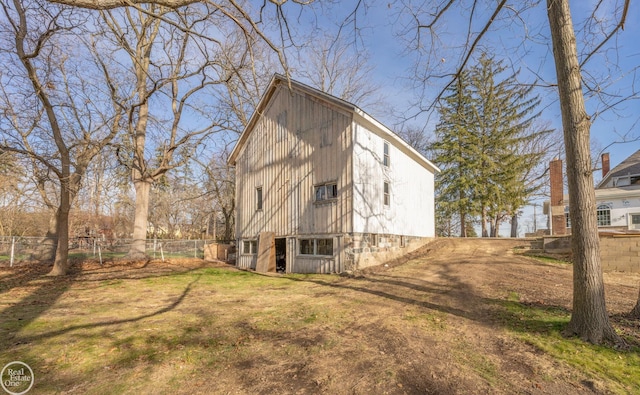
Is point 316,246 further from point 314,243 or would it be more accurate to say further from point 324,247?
point 324,247

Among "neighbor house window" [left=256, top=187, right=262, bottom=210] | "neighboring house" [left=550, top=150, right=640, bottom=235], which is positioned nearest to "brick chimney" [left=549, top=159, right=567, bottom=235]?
"neighboring house" [left=550, top=150, right=640, bottom=235]

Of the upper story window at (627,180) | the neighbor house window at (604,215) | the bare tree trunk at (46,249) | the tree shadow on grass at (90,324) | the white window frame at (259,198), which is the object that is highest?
the upper story window at (627,180)

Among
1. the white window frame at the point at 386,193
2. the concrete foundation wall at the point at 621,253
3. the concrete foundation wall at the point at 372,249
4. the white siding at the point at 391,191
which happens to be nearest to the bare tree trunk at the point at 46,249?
the concrete foundation wall at the point at 372,249

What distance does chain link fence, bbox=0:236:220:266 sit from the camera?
14630mm

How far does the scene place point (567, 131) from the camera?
5188mm

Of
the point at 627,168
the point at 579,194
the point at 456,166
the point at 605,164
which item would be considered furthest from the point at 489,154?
the point at 579,194

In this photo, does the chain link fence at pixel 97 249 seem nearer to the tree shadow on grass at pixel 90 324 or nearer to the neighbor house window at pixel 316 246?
the neighbor house window at pixel 316 246

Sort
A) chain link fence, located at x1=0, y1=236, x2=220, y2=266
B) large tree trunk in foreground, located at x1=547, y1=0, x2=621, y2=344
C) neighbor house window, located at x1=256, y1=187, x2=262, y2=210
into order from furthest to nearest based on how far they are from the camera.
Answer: neighbor house window, located at x1=256, y1=187, x2=262, y2=210, chain link fence, located at x1=0, y1=236, x2=220, y2=266, large tree trunk in foreground, located at x1=547, y1=0, x2=621, y2=344

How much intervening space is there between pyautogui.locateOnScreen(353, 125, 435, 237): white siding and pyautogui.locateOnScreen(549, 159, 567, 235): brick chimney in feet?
22.9

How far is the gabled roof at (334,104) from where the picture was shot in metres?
12.8

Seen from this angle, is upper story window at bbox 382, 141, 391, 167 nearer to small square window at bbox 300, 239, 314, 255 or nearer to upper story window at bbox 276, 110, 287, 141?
upper story window at bbox 276, 110, 287, 141

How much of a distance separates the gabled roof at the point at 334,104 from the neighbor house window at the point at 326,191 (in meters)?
2.97

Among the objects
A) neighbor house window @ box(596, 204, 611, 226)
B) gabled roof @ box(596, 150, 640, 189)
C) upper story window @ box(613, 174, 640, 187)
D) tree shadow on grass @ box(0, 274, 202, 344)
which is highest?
gabled roof @ box(596, 150, 640, 189)

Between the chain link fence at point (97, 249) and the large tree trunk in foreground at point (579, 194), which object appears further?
the chain link fence at point (97, 249)
